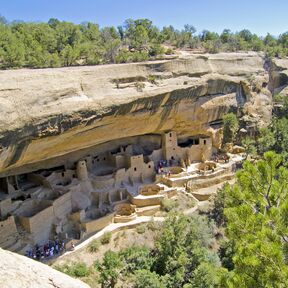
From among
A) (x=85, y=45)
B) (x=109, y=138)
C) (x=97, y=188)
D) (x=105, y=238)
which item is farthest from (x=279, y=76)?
(x=105, y=238)

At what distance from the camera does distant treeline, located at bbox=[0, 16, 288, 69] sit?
19688mm

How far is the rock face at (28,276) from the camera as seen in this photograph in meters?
4.14

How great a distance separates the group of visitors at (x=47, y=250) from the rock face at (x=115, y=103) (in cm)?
332

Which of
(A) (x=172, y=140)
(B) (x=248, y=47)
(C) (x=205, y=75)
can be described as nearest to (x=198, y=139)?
(A) (x=172, y=140)

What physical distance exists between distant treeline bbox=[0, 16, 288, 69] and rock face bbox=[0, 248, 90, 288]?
51.1ft

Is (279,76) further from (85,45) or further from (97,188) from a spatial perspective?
(97,188)

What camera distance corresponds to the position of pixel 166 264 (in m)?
14.9

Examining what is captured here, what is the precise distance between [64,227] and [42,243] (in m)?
1.32

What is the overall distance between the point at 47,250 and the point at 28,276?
10.9 metres

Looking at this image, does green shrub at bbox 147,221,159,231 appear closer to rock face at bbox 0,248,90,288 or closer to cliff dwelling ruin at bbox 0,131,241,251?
cliff dwelling ruin at bbox 0,131,241,251

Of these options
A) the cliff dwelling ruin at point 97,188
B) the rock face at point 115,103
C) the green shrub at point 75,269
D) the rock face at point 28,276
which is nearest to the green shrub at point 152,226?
the cliff dwelling ruin at point 97,188

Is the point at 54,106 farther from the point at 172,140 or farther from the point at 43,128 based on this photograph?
the point at 172,140

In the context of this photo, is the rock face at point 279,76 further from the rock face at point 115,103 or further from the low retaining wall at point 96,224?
the low retaining wall at point 96,224

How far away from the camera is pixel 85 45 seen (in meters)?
23.2
